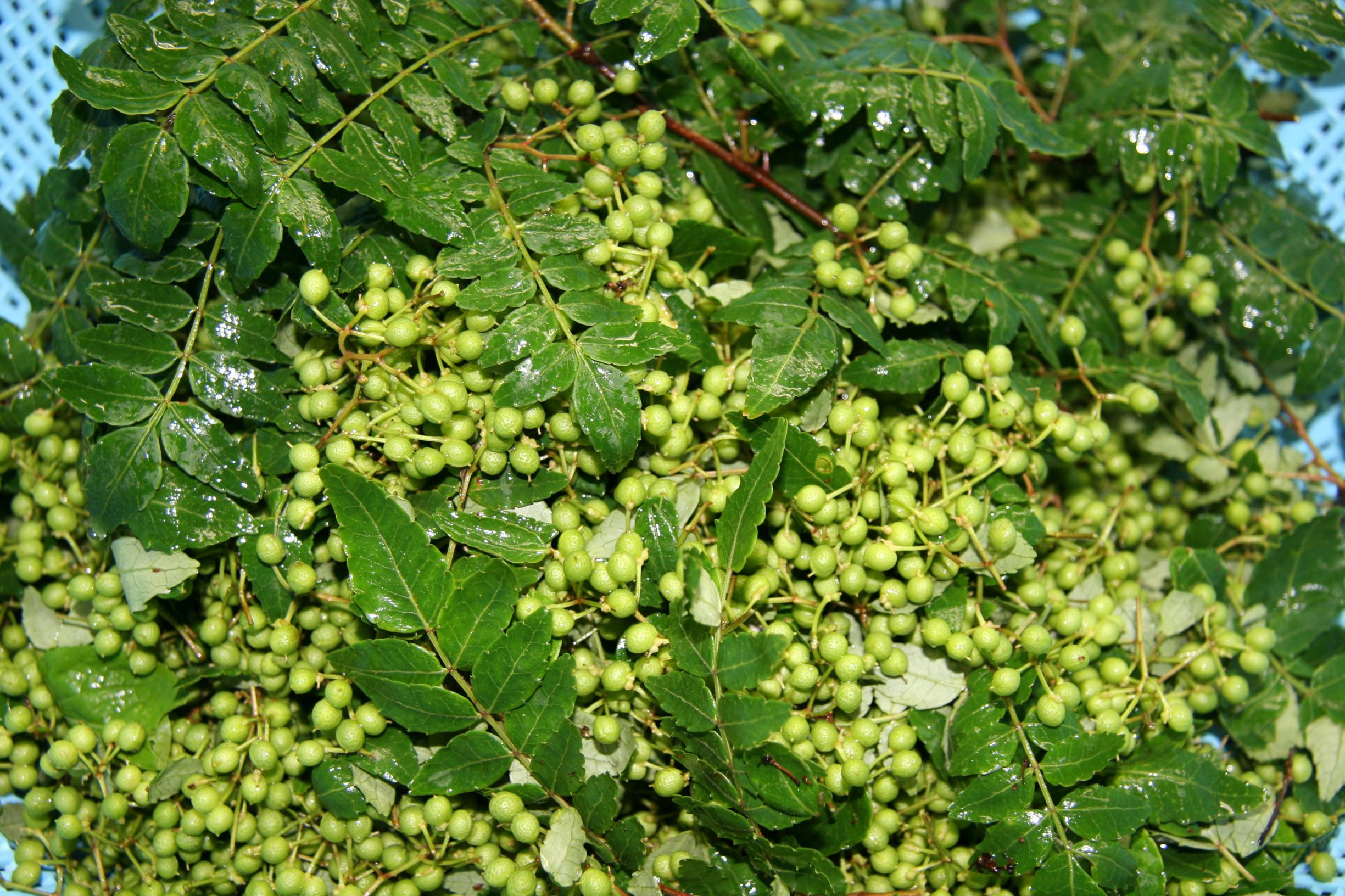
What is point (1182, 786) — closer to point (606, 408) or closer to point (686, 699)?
point (686, 699)

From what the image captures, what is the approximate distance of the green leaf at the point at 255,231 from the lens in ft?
5.25

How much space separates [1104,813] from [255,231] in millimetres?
1633

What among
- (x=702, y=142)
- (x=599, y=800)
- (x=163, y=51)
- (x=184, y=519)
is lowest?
(x=599, y=800)

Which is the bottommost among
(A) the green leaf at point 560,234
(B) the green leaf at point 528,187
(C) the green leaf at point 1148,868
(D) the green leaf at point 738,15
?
(C) the green leaf at point 1148,868

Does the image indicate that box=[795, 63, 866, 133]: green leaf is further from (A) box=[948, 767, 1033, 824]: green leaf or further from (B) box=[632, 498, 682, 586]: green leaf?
(A) box=[948, 767, 1033, 824]: green leaf

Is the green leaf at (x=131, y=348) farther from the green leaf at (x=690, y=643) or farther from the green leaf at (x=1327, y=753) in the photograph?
the green leaf at (x=1327, y=753)

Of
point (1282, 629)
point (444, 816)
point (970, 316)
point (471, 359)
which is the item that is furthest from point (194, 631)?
point (1282, 629)

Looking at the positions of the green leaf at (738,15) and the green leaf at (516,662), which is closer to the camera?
the green leaf at (516,662)

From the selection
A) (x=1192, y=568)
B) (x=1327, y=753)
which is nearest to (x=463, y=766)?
(x=1192, y=568)

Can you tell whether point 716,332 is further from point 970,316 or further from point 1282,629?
point 1282,629

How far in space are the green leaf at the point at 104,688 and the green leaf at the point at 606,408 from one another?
0.96 metres

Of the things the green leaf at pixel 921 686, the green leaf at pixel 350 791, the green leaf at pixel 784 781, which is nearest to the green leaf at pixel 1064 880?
the green leaf at pixel 921 686

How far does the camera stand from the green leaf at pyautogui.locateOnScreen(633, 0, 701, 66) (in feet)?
5.58

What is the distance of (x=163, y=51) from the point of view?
1.62 m
